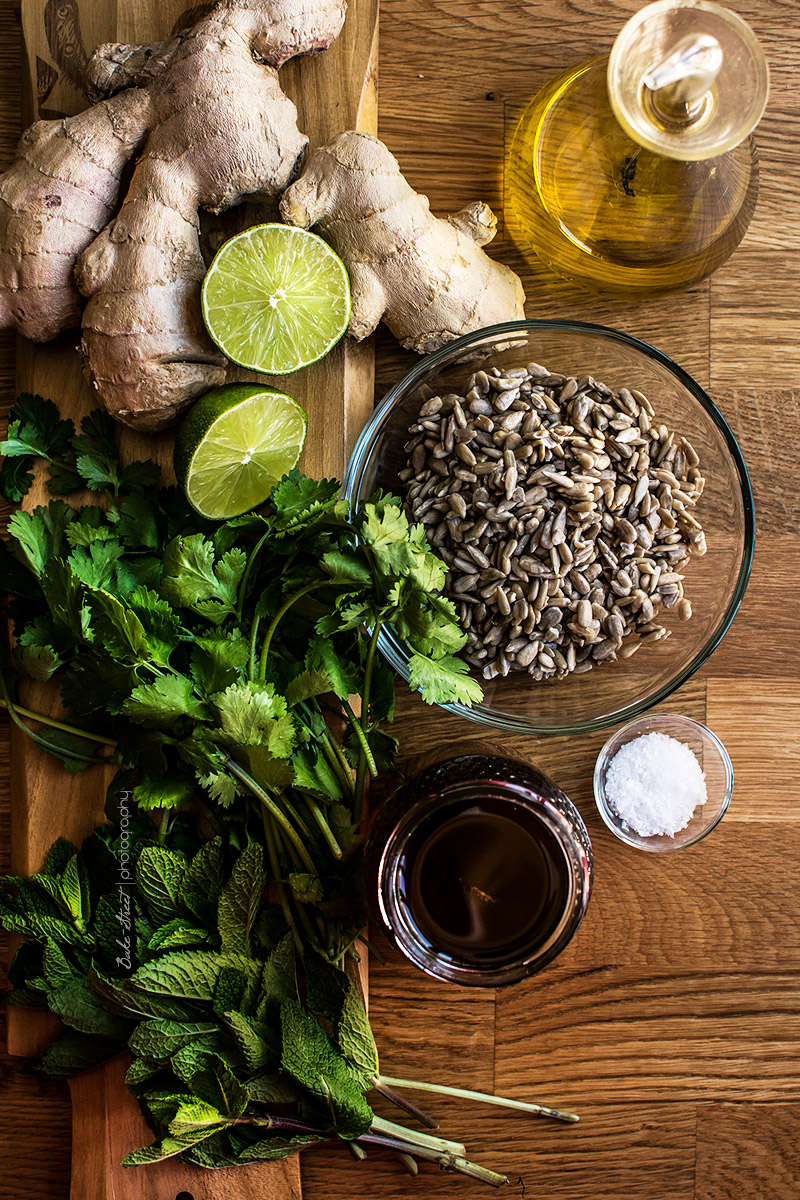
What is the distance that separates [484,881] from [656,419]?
1.96ft

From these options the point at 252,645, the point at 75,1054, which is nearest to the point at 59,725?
the point at 252,645

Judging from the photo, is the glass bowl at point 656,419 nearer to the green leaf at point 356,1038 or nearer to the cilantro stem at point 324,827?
the cilantro stem at point 324,827

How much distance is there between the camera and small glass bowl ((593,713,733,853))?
112 centimetres

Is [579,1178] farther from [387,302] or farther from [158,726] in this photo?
[387,302]

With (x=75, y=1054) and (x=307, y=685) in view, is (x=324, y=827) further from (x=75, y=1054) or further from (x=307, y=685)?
(x=75, y=1054)

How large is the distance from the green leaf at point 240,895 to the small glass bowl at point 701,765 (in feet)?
1.45

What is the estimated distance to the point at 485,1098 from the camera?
112 centimetres

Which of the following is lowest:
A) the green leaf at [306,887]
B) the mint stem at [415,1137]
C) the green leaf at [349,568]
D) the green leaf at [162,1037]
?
the mint stem at [415,1137]

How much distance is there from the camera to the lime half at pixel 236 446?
3.19 ft

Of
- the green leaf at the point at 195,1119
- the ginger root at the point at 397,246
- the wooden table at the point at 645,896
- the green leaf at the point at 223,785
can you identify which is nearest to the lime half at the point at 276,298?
the ginger root at the point at 397,246

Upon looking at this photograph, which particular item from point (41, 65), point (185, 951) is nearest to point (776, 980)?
point (185, 951)

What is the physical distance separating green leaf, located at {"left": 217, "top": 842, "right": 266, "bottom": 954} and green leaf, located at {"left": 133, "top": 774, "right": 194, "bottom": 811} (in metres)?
0.09

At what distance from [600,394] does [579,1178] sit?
100 centimetres

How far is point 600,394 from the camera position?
1050mm
